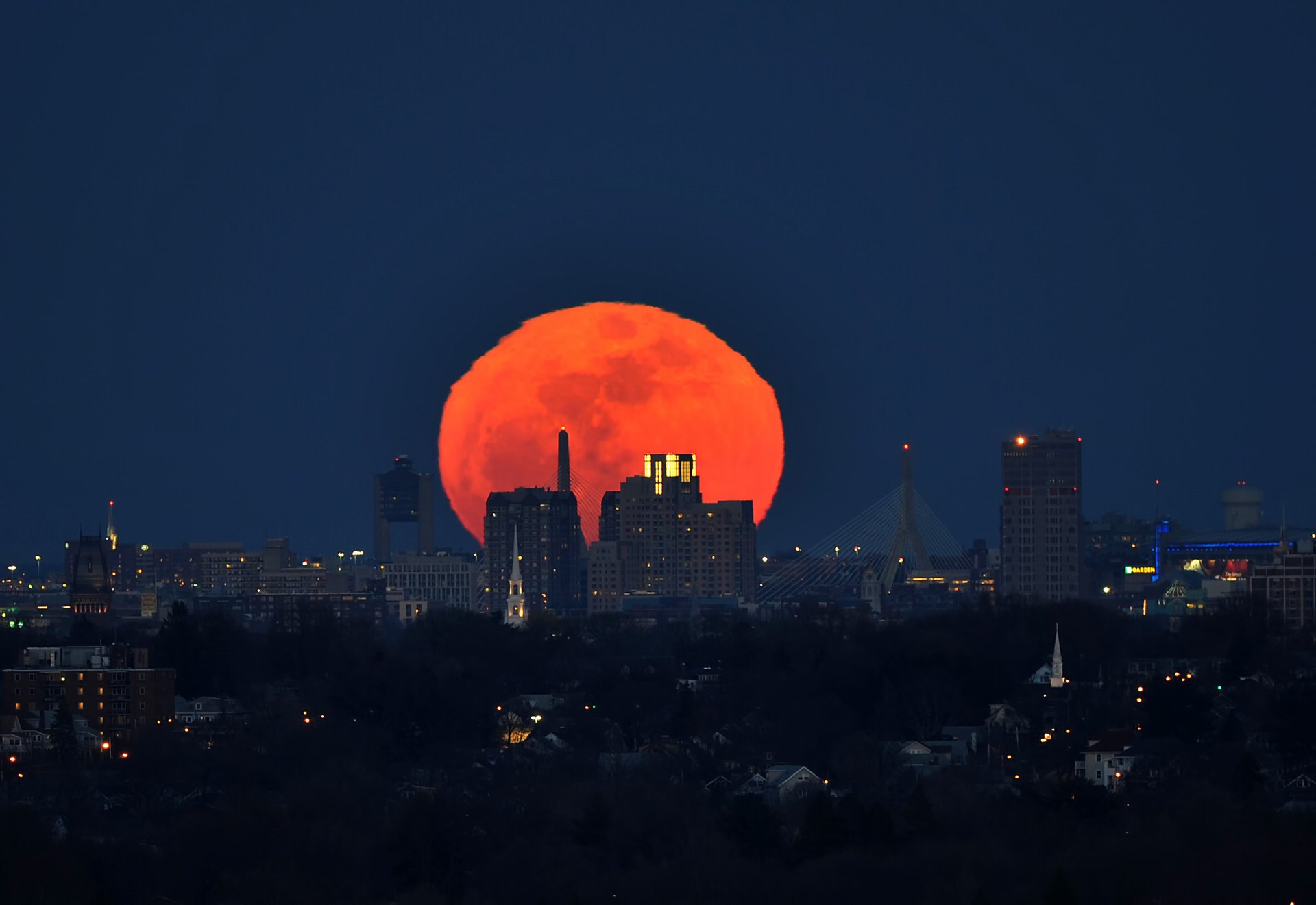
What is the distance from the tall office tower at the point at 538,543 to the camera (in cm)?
19262

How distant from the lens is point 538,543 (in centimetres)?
19362

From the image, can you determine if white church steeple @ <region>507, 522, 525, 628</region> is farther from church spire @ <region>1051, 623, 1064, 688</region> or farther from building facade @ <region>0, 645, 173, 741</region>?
building facade @ <region>0, 645, 173, 741</region>

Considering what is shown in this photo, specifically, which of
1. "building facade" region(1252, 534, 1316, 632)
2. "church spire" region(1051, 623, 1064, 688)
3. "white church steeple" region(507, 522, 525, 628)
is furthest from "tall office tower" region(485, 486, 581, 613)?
"church spire" region(1051, 623, 1064, 688)

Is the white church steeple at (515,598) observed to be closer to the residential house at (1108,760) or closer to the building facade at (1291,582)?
Answer: the building facade at (1291,582)

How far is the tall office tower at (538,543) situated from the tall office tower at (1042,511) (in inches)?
1005

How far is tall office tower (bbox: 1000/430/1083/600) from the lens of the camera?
6969 inches

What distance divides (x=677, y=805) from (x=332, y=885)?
878cm

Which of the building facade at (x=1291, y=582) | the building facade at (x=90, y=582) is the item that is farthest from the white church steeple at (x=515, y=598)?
the building facade at (x=1291, y=582)

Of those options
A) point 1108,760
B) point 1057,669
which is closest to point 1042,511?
point 1057,669

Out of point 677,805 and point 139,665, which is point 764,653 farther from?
point 677,805

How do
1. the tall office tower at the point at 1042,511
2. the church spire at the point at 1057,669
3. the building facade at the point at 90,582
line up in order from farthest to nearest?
1. the tall office tower at the point at 1042,511
2. the building facade at the point at 90,582
3. the church spire at the point at 1057,669

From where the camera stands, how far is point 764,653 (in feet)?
301

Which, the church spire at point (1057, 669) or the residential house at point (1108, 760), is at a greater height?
the church spire at point (1057, 669)

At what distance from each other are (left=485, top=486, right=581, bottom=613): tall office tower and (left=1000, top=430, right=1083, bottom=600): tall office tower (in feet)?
83.8
